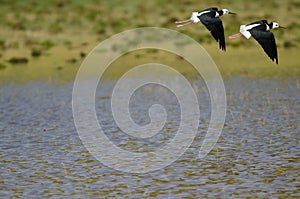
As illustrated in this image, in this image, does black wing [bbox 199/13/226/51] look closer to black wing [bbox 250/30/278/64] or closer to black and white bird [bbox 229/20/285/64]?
black and white bird [bbox 229/20/285/64]

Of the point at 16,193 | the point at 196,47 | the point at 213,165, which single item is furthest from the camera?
the point at 196,47

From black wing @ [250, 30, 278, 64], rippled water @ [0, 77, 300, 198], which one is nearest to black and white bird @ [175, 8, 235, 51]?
black wing @ [250, 30, 278, 64]

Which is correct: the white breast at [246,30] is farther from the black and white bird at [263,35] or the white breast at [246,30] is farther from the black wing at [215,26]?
the black wing at [215,26]

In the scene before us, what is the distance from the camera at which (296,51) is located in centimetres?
3569

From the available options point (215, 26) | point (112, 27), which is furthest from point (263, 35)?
point (112, 27)

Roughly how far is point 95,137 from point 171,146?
2227 mm

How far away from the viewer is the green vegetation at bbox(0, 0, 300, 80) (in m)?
33.7

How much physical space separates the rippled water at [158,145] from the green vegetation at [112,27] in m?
7.75

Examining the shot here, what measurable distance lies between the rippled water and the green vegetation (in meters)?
7.75

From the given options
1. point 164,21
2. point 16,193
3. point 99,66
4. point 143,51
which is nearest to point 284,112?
point 16,193

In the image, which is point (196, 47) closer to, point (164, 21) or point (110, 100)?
point (164, 21)

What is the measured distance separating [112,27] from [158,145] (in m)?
28.1

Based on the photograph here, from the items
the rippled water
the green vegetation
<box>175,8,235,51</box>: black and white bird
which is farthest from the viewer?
the green vegetation

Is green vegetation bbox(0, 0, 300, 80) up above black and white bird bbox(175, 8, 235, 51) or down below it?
above
